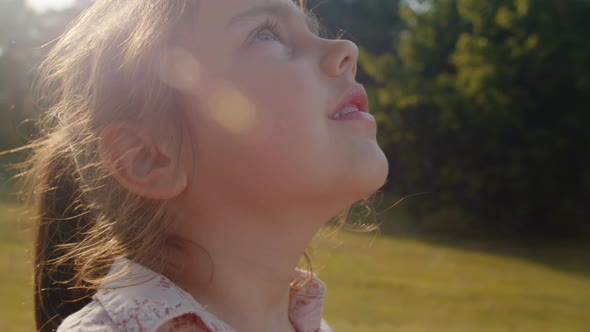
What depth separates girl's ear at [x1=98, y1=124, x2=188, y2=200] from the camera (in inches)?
60.8

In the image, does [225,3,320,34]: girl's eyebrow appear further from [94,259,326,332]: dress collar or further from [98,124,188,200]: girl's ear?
[94,259,326,332]: dress collar

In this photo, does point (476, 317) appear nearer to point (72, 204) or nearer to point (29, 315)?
point (29, 315)

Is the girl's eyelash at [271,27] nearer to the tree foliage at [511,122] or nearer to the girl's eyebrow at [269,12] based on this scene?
the girl's eyebrow at [269,12]

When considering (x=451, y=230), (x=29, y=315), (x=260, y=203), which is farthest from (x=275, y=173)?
(x=451, y=230)

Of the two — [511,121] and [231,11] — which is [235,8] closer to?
[231,11]

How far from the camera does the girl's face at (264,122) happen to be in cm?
150

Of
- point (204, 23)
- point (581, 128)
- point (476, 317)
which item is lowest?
point (581, 128)

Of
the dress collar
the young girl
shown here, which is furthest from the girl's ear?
the dress collar

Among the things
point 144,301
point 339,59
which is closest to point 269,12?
point 339,59

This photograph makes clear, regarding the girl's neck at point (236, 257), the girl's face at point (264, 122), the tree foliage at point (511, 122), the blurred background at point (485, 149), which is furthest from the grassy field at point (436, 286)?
the girl's face at point (264, 122)

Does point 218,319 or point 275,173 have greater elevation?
point 275,173

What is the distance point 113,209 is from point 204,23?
0.50 meters

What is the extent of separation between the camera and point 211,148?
155 centimetres

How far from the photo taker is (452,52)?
12508 mm
